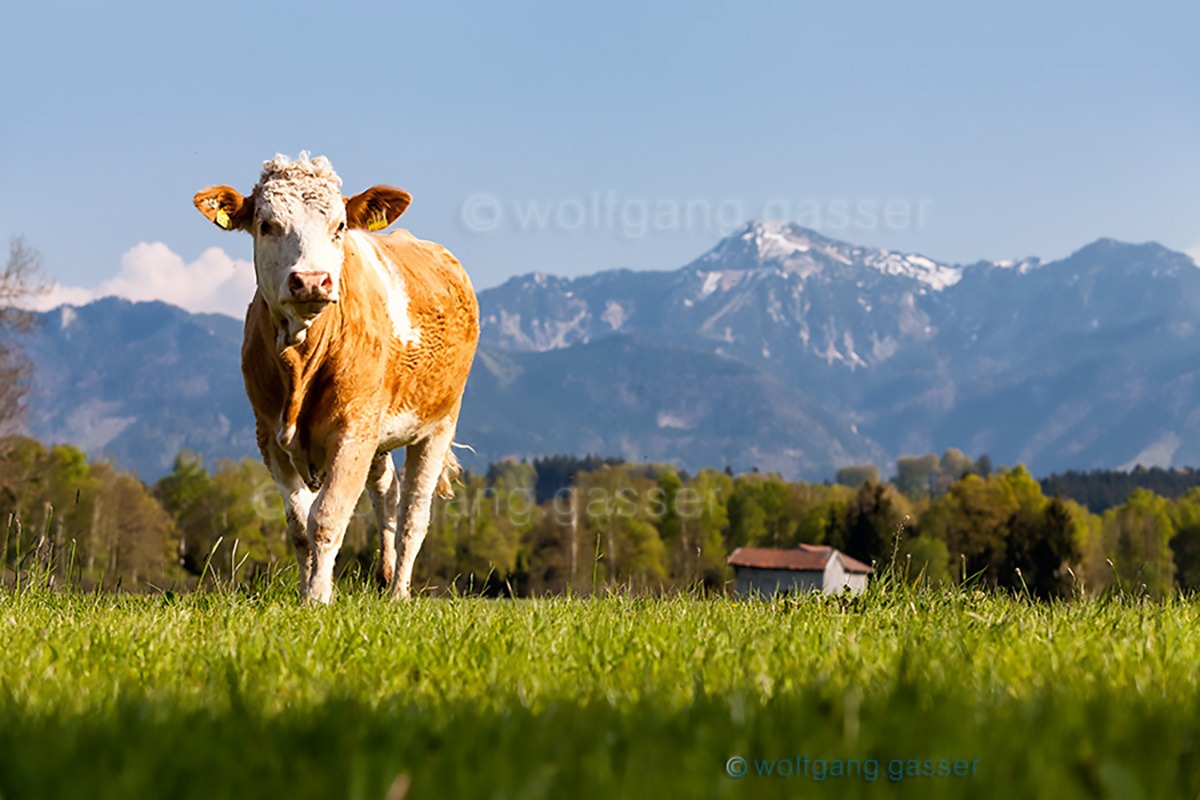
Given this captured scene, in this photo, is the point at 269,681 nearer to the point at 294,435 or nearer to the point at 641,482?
the point at 294,435

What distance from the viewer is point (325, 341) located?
8.97 meters

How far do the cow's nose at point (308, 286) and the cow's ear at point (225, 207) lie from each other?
3.52 ft

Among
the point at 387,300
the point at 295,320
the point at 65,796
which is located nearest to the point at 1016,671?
the point at 65,796

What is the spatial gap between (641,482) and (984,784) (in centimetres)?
17983

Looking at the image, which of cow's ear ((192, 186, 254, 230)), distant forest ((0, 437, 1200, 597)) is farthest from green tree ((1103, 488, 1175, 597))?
cow's ear ((192, 186, 254, 230))

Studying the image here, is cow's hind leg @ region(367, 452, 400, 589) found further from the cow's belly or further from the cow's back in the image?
the cow's back

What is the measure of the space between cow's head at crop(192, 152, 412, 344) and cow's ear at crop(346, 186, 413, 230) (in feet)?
0.77

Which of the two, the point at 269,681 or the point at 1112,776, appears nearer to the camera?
the point at 1112,776

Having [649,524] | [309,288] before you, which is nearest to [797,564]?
[649,524]

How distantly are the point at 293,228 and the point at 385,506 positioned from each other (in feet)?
13.7

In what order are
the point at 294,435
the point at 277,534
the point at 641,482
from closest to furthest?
the point at 294,435, the point at 277,534, the point at 641,482

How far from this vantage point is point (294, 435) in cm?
922

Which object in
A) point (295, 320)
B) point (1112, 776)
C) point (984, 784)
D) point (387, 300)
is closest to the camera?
point (1112, 776)

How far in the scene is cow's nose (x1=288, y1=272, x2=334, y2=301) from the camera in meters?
8.06
